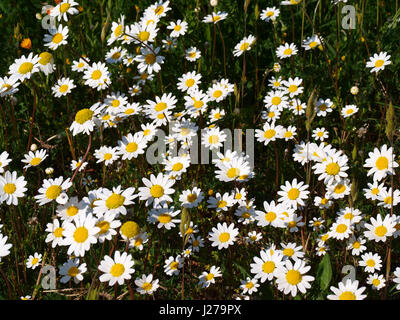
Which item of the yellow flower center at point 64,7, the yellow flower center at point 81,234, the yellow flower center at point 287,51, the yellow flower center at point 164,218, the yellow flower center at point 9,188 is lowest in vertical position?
the yellow flower center at point 81,234

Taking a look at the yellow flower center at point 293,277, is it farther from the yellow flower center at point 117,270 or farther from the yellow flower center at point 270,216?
the yellow flower center at point 117,270

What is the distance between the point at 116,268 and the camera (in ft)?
6.48

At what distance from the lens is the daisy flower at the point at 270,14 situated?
139 inches

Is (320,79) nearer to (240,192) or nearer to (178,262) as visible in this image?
(240,192)

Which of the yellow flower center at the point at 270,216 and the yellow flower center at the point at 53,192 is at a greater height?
the yellow flower center at the point at 53,192

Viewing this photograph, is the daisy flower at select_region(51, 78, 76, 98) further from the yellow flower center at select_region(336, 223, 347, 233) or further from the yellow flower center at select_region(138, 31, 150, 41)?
the yellow flower center at select_region(336, 223, 347, 233)

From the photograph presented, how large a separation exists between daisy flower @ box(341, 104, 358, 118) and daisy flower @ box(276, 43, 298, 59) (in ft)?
1.85

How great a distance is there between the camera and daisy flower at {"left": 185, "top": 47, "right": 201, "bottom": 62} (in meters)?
3.45

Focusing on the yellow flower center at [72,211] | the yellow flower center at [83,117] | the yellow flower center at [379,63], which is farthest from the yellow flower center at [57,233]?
the yellow flower center at [379,63]

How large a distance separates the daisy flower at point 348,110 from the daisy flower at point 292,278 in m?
1.46

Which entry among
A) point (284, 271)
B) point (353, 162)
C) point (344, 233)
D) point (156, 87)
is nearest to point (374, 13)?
point (353, 162)

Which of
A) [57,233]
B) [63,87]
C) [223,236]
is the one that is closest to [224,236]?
[223,236]

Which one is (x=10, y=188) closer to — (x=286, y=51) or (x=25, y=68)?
(x=25, y=68)
